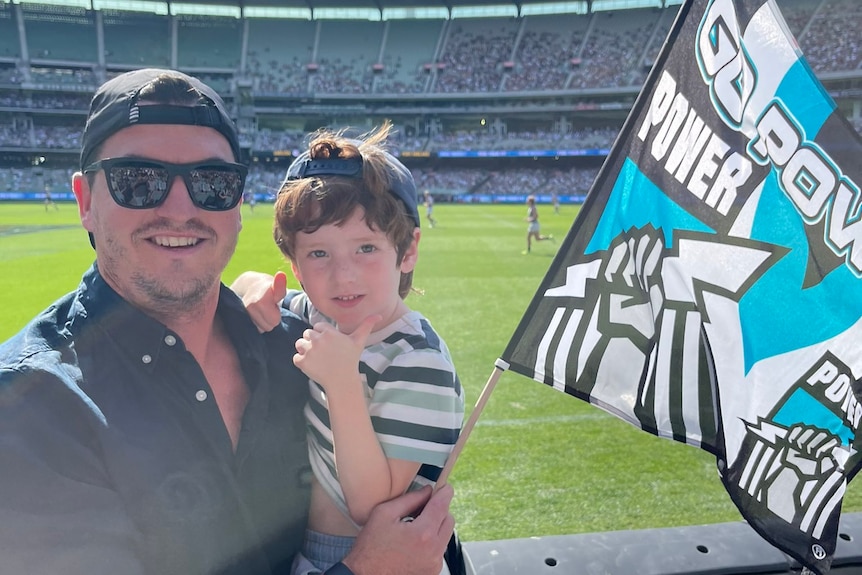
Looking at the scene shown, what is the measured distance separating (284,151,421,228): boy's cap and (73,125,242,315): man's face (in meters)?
0.27

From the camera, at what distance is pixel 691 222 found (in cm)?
197

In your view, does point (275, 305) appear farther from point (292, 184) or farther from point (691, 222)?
point (691, 222)

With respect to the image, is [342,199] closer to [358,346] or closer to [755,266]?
Answer: [358,346]

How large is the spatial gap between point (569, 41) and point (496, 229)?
39.8 metres

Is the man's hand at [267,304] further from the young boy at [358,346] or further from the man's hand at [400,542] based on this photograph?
the man's hand at [400,542]

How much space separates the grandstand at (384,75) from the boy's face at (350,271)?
2032 inches

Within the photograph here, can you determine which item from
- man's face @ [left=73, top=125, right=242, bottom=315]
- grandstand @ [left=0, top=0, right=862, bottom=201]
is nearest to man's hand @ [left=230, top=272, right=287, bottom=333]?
man's face @ [left=73, top=125, right=242, bottom=315]

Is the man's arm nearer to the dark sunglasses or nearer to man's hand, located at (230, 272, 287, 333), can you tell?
the dark sunglasses

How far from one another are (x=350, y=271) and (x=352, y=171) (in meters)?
0.32

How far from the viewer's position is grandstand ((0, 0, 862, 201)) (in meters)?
53.4

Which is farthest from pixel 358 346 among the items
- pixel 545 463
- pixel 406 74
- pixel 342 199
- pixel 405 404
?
pixel 406 74

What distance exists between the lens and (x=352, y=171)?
1996 millimetres

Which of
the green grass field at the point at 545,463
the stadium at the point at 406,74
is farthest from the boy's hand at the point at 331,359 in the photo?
the stadium at the point at 406,74

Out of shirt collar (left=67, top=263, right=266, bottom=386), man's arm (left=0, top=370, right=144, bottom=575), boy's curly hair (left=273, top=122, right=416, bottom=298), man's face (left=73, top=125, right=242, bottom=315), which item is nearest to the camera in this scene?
man's arm (left=0, top=370, right=144, bottom=575)
